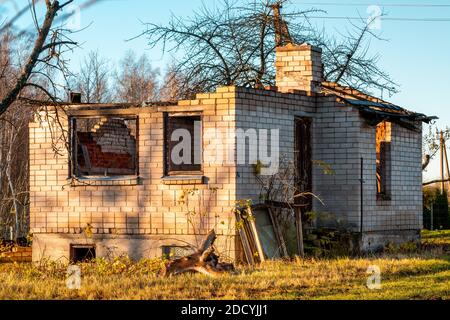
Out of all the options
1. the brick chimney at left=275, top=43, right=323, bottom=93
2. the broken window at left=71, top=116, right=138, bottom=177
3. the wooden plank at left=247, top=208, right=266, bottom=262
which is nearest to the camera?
the wooden plank at left=247, top=208, right=266, bottom=262

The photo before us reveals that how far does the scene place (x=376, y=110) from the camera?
20422 mm

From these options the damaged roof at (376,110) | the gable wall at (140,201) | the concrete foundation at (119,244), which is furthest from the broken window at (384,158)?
the concrete foundation at (119,244)

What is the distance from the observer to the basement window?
19734mm

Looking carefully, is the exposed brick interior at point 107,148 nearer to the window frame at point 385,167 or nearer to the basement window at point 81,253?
the basement window at point 81,253

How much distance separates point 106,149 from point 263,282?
1065 centimetres

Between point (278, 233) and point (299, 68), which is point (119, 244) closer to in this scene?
point (278, 233)

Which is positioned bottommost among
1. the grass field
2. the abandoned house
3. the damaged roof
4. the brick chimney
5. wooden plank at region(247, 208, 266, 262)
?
the grass field

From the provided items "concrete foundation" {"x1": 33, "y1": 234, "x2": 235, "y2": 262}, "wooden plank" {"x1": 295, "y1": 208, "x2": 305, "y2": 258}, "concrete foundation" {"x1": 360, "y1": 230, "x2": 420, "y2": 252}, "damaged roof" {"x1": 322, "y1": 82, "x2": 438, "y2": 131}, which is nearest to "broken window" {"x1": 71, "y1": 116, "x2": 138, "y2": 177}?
"concrete foundation" {"x1": 33, "y1": 234, "x2": 235, "y2": 262}

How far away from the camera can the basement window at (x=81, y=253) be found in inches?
777

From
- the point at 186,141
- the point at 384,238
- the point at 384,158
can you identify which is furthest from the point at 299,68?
the point at 384,238

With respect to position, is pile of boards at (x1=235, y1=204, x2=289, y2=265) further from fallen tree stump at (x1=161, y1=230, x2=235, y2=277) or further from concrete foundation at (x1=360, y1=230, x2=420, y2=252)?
concrete foundation at (x1=360, y1=230, x2=420, y2=252)

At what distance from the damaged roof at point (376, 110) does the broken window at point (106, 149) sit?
480cm

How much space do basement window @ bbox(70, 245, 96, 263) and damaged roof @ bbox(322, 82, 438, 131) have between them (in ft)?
19.7
